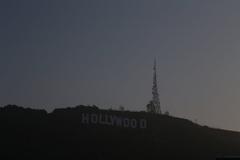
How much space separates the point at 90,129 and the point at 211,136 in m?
12.4

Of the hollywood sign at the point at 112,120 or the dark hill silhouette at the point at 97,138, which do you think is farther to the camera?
the hollywood sign at the point at 112,120

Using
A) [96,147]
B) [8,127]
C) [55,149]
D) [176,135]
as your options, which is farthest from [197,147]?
[8,127]

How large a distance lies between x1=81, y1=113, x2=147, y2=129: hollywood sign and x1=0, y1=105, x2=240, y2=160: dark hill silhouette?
198mm

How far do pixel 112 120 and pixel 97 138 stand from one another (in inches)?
100

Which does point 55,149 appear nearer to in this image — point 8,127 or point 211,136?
point 8,127

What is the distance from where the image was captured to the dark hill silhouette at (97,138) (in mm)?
39281

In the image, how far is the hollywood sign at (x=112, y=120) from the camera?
42812 millimetres

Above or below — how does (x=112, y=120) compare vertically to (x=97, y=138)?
above

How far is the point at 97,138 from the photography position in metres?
42.5

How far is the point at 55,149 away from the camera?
39.8 metres

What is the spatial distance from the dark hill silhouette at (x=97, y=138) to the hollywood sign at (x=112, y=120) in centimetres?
20

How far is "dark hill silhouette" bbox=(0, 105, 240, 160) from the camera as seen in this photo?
129ft

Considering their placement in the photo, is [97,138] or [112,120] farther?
[112,120]

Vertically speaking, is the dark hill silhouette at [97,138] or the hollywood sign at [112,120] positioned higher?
the hollywood sign at [112,120]
